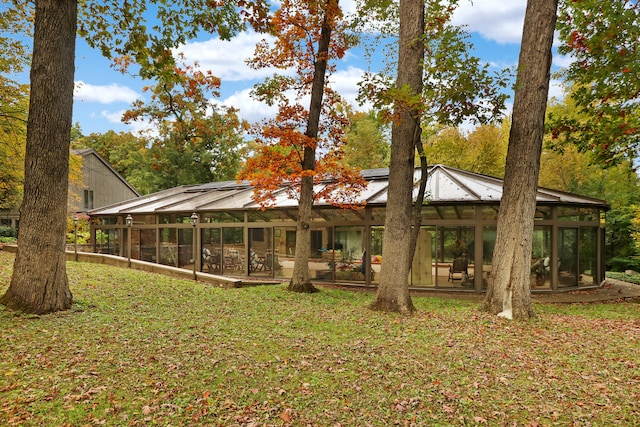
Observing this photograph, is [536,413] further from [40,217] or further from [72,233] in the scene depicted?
[72,233]

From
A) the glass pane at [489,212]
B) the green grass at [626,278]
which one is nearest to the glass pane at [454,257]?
the glass pane at [489,212]

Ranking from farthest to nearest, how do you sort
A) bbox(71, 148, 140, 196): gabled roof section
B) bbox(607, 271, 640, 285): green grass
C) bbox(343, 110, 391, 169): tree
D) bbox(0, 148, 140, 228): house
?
bbox(343, 110, 391, 169): tree < bbox(71, 148, 140, 196): gabled roof section < bbox(0, 148, 140, 228): house < bbox(607, 271, 640, 285): green grass

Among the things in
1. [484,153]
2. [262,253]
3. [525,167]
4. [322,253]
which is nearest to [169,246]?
[262,253]

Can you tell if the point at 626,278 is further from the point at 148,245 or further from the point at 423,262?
the point at 148,245

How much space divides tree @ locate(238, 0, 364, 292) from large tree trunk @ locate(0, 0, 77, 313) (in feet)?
14.2

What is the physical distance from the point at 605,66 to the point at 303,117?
23.0ft

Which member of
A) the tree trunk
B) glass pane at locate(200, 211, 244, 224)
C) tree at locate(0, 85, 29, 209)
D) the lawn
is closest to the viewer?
the lawn

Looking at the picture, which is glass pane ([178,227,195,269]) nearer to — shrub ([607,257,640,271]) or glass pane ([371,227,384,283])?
glass pane ([371,227,384,283])

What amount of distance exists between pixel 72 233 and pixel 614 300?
83.7 ft

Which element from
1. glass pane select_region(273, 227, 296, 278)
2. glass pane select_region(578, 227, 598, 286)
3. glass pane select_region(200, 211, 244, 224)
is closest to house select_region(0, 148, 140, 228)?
glass pane select_region(200, 211, 244, 224)

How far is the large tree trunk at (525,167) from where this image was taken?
6523 millimetres

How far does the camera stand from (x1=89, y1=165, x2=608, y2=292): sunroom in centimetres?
1135

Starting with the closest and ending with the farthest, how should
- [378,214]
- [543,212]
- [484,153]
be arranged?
1. [543,212]
2. [378,214]
3. [484,153]

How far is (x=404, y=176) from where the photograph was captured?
23.9ft
